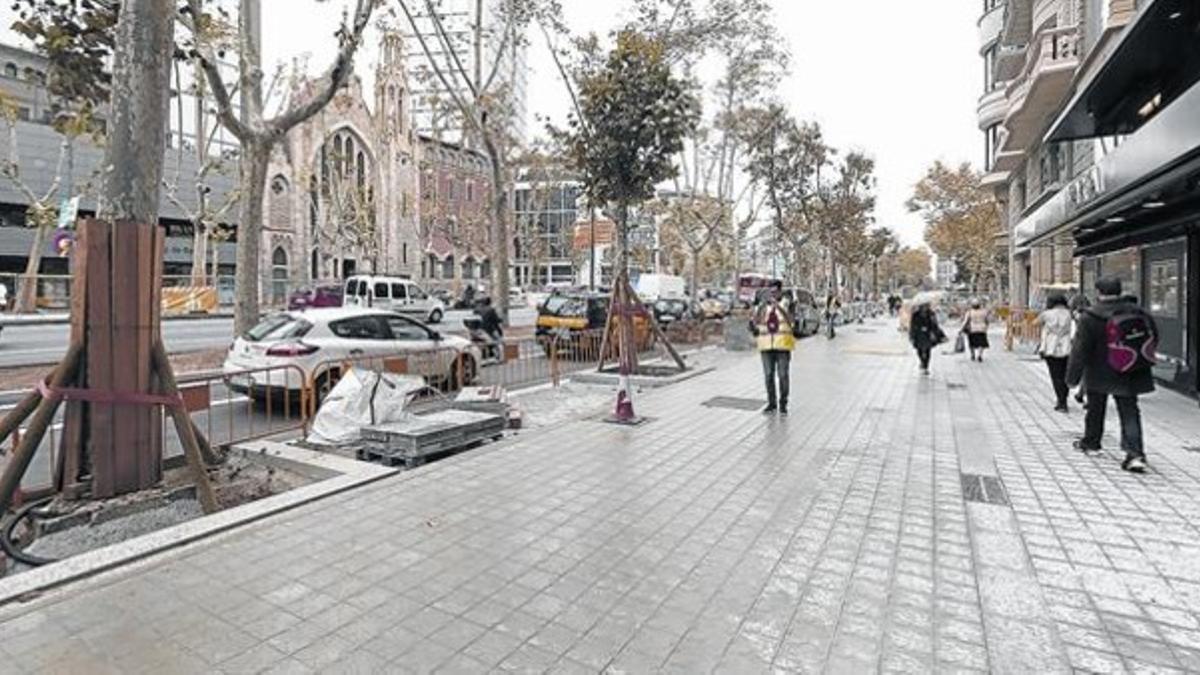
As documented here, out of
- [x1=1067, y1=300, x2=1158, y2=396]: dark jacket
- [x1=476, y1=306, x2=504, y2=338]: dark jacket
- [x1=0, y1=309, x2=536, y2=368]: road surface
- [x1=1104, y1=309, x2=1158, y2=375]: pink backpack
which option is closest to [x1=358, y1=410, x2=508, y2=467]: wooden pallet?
[x1=1067, y1=300, x2=1158, y2=396]: dark jacket

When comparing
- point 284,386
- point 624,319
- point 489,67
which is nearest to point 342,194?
point 489,67

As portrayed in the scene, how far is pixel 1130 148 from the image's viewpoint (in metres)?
8.17

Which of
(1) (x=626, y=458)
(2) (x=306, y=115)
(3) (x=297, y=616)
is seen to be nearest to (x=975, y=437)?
(1) (x=626, y=458)

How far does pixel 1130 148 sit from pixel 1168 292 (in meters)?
4.76

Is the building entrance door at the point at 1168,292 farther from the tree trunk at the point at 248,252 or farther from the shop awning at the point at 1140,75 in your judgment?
the tree trunk at the point at 248,252

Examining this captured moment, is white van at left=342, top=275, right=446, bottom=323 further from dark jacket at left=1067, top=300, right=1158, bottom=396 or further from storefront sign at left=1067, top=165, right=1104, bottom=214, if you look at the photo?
dark jacket at left=1067, top=300, right=1158, bottom=396

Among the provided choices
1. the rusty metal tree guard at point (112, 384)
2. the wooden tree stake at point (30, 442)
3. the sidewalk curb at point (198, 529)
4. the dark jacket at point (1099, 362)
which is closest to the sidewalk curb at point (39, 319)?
the rusty metal tree guard at point (112, 384)

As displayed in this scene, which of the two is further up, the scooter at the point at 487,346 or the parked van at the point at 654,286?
the parked van at the point at 654,286

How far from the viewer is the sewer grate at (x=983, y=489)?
5.50m

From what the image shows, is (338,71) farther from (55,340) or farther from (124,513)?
(55,340)

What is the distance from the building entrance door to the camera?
35.1 ft

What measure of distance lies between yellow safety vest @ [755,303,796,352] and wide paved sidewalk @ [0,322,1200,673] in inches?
96.9

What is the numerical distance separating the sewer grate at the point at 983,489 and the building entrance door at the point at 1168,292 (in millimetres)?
7170

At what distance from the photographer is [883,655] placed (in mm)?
3129
